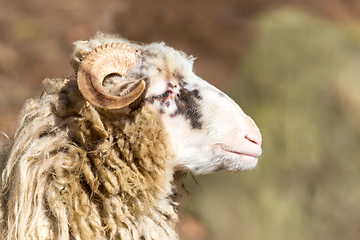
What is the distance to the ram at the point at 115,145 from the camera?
150 cm

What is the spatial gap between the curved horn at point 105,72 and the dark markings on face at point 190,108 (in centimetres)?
30

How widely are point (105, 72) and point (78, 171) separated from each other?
1.51 feet

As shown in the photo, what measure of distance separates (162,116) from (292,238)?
4159mm

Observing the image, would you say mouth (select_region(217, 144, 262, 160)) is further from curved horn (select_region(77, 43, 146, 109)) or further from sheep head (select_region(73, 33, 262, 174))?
curved horn (select_region(77, 43, 146, 109))

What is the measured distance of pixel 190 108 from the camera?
178 centimetres

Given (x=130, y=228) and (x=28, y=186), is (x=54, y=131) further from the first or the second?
(x=130, y=228)

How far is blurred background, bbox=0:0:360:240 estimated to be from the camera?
15.9 ft

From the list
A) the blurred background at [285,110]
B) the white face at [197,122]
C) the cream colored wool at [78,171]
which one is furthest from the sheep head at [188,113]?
the blurred background at [285,110]

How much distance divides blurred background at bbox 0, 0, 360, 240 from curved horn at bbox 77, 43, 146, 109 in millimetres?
Result: 2617

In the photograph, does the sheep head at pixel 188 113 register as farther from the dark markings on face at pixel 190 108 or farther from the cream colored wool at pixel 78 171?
the cream colored wool at pixel 78 171

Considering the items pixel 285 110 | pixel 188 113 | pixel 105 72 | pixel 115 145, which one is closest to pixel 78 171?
pixel 115 145

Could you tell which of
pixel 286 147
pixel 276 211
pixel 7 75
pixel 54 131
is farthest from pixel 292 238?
pixel 7 75

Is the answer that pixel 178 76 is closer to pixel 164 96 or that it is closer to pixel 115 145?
pixel 164 96

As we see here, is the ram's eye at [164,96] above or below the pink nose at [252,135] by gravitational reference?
below
